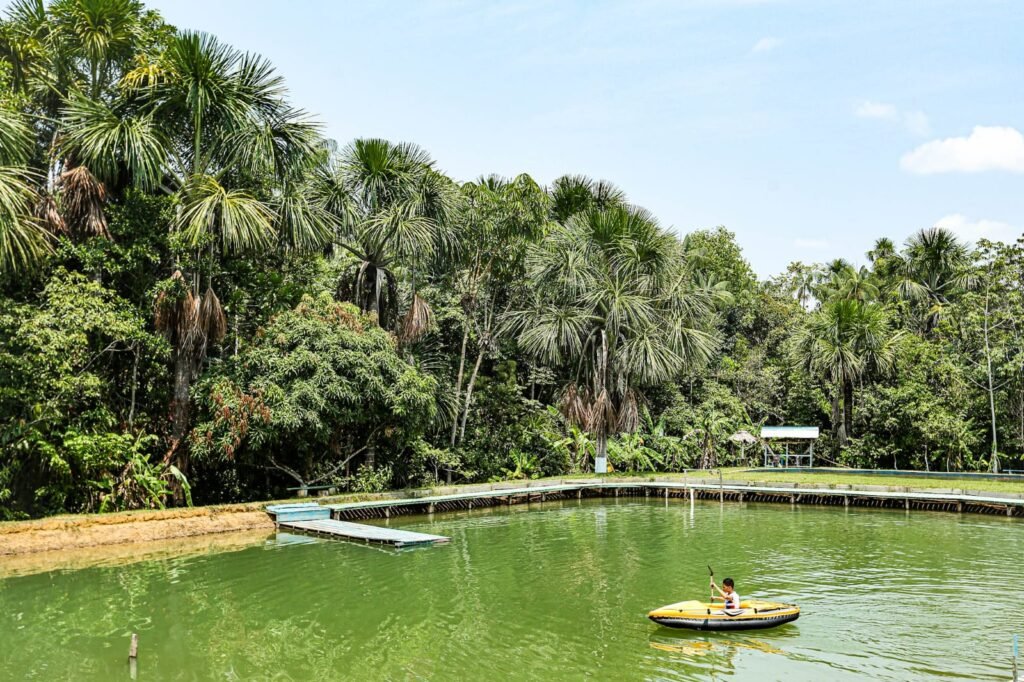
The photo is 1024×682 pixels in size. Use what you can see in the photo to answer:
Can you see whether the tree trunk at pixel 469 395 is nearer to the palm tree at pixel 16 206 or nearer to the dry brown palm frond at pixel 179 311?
the dry brown palm frond at pixel 179 311

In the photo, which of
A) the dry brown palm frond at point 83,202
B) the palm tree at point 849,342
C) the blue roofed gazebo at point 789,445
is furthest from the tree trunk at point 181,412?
the palm tree at point 849,342

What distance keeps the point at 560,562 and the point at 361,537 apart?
5461 mm

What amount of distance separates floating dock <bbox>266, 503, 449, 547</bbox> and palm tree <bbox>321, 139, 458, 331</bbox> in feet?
25.2

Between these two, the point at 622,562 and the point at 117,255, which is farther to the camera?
the point at 117,255

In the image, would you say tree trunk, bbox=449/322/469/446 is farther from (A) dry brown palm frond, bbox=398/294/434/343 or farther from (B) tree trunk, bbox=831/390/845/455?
(B) tree trunk, bbox=831/390/845/455

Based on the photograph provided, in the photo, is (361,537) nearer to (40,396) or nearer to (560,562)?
(560,562)

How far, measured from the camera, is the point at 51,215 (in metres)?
21.0

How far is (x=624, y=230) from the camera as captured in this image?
1287 inches

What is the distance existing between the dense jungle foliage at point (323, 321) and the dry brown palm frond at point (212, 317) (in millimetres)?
83

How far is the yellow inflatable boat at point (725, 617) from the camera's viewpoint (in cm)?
1166

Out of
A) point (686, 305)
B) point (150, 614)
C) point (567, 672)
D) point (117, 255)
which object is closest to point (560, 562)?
point (567, 672)

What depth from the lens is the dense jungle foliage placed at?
67.7 feet

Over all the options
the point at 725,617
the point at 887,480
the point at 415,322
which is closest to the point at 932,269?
the point at 887,480

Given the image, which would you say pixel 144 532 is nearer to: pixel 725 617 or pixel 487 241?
pixel 725 617
